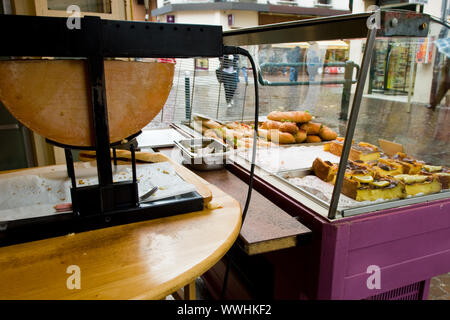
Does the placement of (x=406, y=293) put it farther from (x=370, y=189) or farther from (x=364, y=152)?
(x=364, y=152)

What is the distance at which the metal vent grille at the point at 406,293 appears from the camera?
1638mm

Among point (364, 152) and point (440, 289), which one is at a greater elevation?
point (364, 152)

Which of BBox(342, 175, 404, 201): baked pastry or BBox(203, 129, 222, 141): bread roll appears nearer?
BBox(342, 175, 404, 201): baked pastry

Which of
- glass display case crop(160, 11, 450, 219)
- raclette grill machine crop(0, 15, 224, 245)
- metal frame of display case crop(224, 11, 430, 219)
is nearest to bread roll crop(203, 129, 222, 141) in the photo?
glass display case crop(160, 11, 450, 219)

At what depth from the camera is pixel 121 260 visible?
78 cm

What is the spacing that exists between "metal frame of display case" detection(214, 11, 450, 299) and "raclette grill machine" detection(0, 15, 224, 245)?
22.9 inches

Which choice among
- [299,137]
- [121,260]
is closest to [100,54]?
[121,260]

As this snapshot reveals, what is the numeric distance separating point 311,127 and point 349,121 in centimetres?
138

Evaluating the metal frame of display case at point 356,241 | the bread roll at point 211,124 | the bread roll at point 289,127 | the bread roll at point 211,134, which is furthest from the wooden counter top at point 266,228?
the bread roll at point 211,124

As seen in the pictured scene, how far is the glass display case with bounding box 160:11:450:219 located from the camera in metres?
1.28

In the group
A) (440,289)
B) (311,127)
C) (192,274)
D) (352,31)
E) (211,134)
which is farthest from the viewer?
(311,127)

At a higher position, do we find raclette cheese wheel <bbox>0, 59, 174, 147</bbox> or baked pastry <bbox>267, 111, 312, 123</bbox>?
raclette cheese wheel <bbox>0, 59, 174, 147</bbox>

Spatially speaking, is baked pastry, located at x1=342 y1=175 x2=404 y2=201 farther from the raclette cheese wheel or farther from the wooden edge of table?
the raclette cheese wheel
